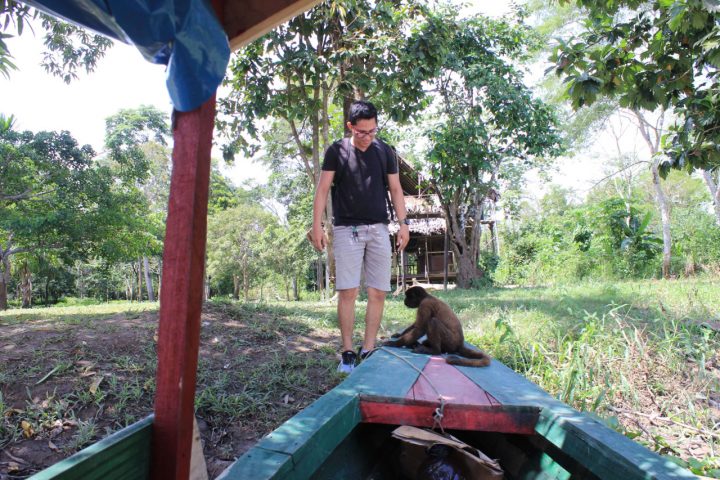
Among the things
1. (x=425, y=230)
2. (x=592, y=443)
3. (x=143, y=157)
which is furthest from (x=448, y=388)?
(x=425, y=230)

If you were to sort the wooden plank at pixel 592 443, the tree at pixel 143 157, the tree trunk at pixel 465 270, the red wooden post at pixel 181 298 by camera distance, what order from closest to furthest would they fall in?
1. the red wooden post at pixel 181 298
2. the wooden plank at pixel 592 443
3. the tree at pixel 143 157
4. the tree trunk at pixel 465 270

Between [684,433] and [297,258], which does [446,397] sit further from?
[297,258]

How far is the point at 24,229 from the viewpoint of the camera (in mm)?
9172

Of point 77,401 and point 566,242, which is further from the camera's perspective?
point 566,242

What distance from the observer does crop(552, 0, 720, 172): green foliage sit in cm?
320

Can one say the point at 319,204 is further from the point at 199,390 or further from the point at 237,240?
the point at 237,240

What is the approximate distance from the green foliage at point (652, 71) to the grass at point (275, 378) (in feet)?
5.10

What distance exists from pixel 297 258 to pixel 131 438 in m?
23.1

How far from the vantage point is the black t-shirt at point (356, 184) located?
3.44 m

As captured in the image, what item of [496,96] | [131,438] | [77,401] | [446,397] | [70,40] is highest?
[496,96]

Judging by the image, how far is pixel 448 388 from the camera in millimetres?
1959

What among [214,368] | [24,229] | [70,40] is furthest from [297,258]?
[214,368]

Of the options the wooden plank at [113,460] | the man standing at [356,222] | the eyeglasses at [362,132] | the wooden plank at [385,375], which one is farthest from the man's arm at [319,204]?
the wooden plank at [113,460]

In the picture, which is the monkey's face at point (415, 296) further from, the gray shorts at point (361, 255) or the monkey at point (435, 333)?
the gray shorts at point (361, 255)
